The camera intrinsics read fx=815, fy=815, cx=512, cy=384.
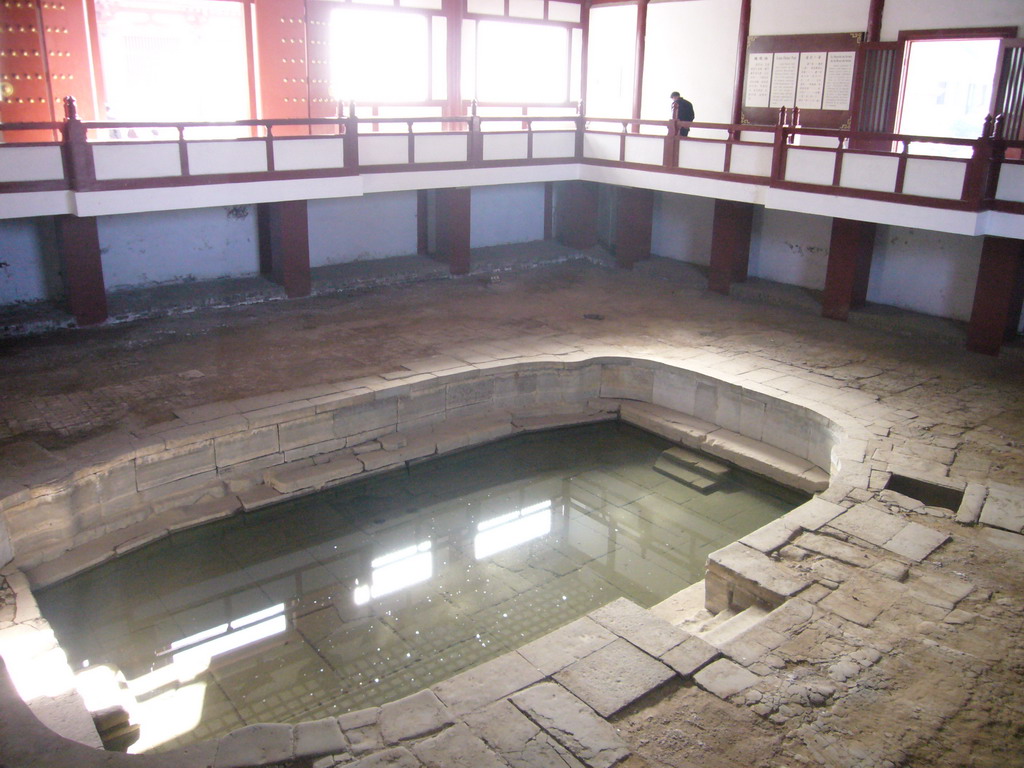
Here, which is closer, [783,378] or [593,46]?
[783,378]

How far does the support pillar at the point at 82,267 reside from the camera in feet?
34.1

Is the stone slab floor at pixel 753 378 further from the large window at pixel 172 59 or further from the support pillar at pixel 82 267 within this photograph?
the large window at pixel 172 59

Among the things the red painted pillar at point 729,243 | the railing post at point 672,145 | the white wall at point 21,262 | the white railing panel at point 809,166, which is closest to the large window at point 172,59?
the white wall at point 21,262

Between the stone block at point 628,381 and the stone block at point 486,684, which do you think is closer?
the stone block at point 486,684

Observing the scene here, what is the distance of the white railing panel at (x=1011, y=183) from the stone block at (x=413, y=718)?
347 inches

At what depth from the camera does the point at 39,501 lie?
23.4 feet

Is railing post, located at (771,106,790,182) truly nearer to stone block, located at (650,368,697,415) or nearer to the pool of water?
stone block, located at (650,368,697,415)

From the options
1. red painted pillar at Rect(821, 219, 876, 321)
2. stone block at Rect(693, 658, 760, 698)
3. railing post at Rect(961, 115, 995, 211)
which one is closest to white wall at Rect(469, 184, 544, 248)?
red painted pillar at Rect(821, 219, 876, 321)

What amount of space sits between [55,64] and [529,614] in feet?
31.8

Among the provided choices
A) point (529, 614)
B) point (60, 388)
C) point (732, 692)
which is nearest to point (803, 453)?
point (529, 614)

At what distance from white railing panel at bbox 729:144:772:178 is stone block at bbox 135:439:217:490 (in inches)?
334

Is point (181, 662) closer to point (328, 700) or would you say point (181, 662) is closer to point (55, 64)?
point (328, 700)

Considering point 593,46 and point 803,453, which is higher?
point 593,46

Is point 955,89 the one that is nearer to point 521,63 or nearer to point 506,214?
point 521,63
